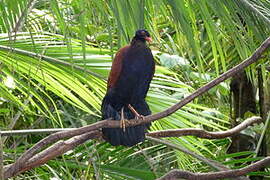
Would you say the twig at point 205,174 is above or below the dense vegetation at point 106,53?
below

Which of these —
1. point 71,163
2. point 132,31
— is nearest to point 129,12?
point 132,31

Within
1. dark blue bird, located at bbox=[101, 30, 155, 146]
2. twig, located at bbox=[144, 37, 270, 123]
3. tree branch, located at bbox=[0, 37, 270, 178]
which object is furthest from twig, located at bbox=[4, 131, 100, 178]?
dark blue bird, located at bbox=[101, 30, 155, 146]

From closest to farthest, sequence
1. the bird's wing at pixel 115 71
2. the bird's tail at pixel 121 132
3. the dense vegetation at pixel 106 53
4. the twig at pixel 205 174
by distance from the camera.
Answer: the dense vegetation at pixel 106 53 → the twig at pixel 205 174 → the bird's tail at pixel 121 132 → the bird's wing at pixel 115 71

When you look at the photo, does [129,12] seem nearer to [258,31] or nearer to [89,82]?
[258,31]

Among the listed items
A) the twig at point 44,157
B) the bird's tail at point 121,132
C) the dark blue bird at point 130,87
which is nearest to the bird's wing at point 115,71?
the dark blue bird at point 130,87

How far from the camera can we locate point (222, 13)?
146 cm

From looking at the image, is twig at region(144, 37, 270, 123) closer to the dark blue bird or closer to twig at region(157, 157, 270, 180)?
twig at region(157, 157, 270, 180)

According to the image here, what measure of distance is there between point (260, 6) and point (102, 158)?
1.31 m

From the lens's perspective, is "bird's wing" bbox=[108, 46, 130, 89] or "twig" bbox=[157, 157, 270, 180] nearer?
"twig" bbox=[157, 157, 270, 180]

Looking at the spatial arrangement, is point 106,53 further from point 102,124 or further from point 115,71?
point 102,124

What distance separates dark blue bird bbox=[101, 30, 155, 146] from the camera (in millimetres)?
2057

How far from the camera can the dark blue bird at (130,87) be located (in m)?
2.06

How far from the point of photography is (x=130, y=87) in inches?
91.8

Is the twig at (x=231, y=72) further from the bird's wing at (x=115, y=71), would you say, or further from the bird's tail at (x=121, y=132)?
the bird's wing at (x=115, y=71)
